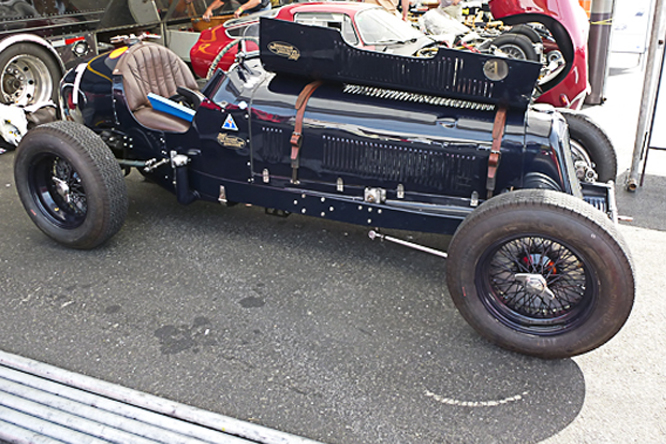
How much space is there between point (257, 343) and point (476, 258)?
4.07 ft

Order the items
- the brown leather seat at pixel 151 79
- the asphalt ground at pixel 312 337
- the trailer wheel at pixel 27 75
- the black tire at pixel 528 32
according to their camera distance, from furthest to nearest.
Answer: the black tire at pixel 528 32, the trailer wheel at pixel 27 75, the brown leather seat at pixel 151 79, the asphalt ground at pixel 312 337

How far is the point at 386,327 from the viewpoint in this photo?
323 centimetres

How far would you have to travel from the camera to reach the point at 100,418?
8.11 ft

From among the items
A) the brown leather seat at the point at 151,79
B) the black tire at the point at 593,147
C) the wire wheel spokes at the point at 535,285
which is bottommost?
the wire wheel spokes at the point at 535,285

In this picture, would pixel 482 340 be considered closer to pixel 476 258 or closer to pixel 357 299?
pixel 476 258

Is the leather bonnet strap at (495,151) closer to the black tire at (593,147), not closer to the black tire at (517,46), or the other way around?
the black tire at (593,147)

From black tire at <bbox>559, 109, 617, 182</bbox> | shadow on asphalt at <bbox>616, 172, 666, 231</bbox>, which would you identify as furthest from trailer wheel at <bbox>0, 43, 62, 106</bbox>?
shadow on asphalt at <bbox>616, 172, 666, 231</bbox>

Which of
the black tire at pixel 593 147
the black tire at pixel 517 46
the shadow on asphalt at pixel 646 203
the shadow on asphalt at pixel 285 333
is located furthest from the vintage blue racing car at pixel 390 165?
the black tire at pixel 517 46

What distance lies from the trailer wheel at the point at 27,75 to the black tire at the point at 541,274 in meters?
5.79

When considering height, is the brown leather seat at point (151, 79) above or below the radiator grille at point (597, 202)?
above

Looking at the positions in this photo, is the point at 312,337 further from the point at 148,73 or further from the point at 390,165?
the point at 148,73

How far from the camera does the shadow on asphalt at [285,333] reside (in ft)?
8.57

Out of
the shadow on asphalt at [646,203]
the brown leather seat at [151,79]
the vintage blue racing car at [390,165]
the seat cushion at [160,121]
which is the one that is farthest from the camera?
the shadow on asphalt at [646,203]

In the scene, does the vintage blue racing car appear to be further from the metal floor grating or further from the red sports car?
the red sports car
